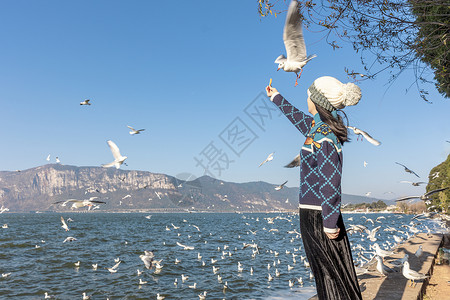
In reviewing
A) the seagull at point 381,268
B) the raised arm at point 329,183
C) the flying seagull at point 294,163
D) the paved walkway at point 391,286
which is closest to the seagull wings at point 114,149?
the paved walkway at point 391,286

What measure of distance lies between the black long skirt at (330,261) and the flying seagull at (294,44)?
1.54 metres

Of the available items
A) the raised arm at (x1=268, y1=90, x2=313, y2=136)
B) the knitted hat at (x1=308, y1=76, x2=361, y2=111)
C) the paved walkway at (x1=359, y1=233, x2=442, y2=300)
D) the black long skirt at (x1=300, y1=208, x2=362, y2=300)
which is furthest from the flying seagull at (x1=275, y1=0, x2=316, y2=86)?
the paved walkway at (x1=359, y1=233, x2=442, y2=300)

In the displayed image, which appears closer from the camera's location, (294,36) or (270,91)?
(294,36)

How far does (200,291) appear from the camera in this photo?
11.3 meters

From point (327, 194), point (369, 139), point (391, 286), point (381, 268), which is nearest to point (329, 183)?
point (327, 194)

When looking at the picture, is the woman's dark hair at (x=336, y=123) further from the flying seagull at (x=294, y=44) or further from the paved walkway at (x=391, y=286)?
the paved walkway at (x=391, y=286)

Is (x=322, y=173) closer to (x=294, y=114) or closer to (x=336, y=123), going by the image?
(x=336, y=123)

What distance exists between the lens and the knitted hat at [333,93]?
298 centimetres

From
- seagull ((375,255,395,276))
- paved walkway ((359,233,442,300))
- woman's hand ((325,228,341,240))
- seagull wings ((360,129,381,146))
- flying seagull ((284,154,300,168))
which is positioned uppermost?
seagull wings ((360,129,381,146))

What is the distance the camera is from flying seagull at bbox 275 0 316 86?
3.32 meters

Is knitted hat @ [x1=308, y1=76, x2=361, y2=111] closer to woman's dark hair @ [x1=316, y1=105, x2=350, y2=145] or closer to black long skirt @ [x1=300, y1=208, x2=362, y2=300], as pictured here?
woman's dark hair @ [x1=316, y1=105, x2=350, y2=145]

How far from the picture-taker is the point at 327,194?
2.72m

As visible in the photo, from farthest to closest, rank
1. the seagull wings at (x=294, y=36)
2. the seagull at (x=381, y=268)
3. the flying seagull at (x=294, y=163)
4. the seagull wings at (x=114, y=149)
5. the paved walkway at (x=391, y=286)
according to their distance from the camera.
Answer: the seagull wings at (x=114, y=149), the seagull at (x=381, y=268), the paved walkway at (x=391, y=286), the flying seagull at (x=294, y=163), the seagull wings at (x=294, y=36)

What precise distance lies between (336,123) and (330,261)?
124 cm
